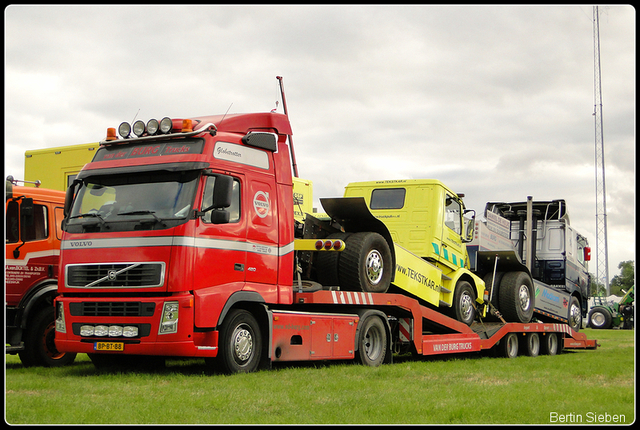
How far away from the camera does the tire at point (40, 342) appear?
430 inches

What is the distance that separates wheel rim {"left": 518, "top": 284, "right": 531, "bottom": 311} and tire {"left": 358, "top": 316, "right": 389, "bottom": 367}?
558 cm

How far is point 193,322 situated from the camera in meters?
9.05

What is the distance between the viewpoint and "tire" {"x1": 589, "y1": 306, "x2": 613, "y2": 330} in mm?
34469

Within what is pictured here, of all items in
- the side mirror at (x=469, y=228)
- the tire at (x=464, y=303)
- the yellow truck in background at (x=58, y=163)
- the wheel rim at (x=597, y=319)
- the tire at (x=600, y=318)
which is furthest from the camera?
the wheel rim at (x=597, y=319)

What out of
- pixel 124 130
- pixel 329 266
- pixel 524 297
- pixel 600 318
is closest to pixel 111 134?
pixel 124 130

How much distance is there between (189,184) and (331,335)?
3436 mm

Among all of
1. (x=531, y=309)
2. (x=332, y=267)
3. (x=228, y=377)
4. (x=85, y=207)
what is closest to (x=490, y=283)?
(x=531, y=309)

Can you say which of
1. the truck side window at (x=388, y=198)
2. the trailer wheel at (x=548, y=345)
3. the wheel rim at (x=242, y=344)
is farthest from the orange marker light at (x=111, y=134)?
the trailer wheel at (x=548, y=345)

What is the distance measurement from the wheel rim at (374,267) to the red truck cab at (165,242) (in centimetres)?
200

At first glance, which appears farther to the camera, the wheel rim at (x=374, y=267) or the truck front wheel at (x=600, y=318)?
the truck front wheel at (x=600, y=318)

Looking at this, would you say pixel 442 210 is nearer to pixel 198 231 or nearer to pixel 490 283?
pixel 490 283

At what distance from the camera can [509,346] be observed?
1595 cm

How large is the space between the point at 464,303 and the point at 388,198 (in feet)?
9.16

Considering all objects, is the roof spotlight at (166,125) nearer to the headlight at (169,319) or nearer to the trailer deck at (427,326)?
the headlight at (169,319)
